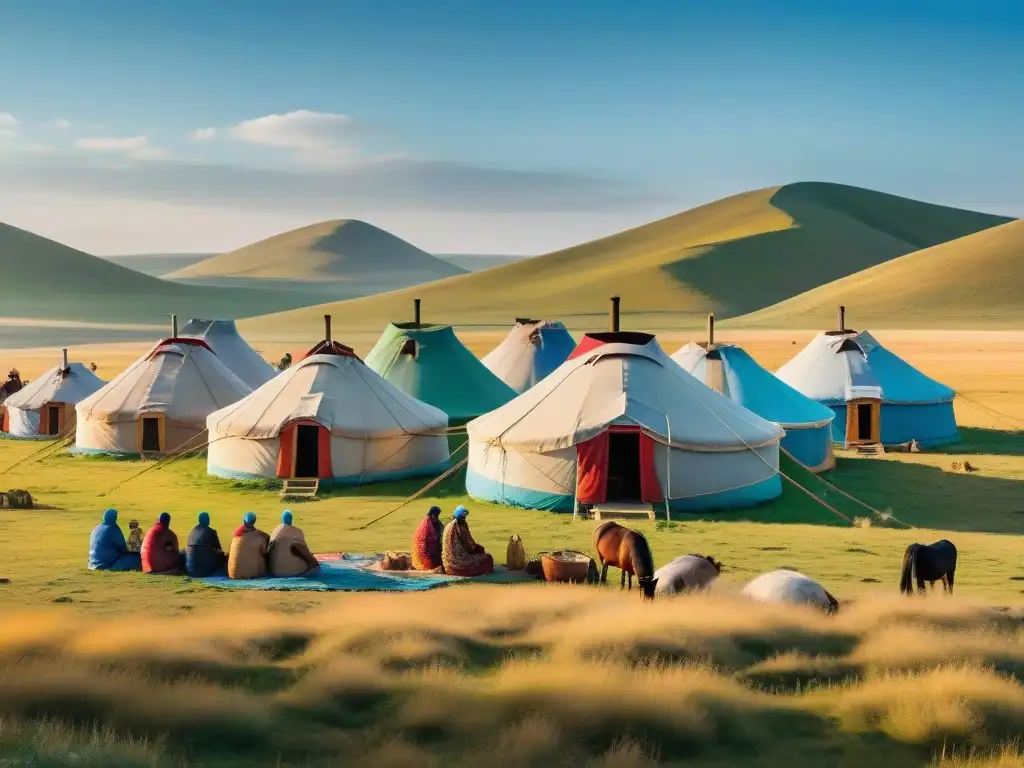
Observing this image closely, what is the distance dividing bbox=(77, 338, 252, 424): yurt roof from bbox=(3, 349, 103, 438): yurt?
12.8 feet

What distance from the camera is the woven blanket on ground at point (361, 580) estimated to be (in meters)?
13.7

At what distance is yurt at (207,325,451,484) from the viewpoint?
23047 millimetres

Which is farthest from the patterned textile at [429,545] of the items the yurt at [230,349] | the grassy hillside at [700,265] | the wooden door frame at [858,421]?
the grassy hillside at [700,265]

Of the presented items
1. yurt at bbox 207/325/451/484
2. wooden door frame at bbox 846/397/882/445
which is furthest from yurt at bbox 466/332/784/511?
wooden door frame at bbox 846/397/882/445

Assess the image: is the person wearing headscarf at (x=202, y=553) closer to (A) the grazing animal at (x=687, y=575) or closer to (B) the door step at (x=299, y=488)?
(A) the grazing animal at (x=687, y=575)

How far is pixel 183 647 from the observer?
9.64 m

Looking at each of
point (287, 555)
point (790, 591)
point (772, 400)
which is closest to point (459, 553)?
point (287, 555)

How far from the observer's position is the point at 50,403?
32031 millimetres

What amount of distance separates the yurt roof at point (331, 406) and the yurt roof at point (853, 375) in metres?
10.3

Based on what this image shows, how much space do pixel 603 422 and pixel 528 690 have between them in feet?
36.4

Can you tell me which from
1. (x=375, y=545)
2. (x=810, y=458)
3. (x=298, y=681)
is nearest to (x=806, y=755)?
(x=298, y=681)

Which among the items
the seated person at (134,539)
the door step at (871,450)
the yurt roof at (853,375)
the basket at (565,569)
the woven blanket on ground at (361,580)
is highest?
the yurt roof at (853,375)

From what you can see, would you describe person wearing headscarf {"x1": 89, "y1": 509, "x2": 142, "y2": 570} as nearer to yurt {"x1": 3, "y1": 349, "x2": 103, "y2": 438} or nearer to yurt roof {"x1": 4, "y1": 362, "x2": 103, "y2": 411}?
yurt {"x1": 3, "y1": 349, "x2": 103, "y2": 438}

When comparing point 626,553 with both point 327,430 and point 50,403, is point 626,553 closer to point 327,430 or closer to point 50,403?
point 327,430
